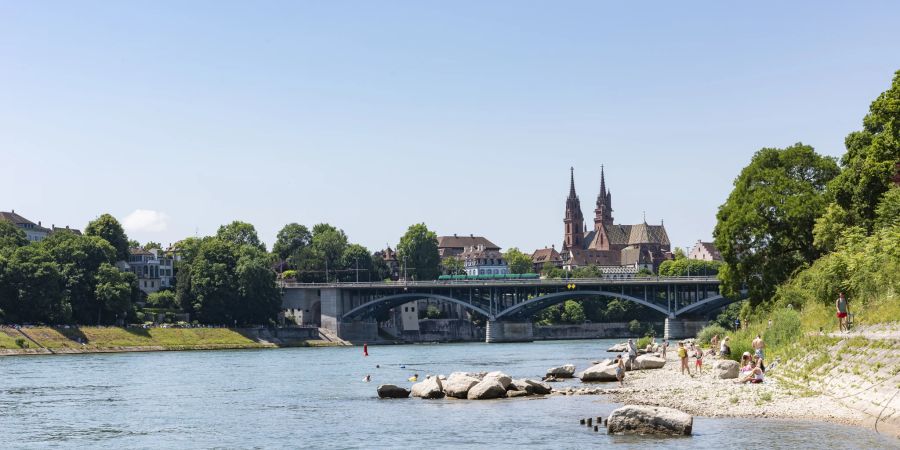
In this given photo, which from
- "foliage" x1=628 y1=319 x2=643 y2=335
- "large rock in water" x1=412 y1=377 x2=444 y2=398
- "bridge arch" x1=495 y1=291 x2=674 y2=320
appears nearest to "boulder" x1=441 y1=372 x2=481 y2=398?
"large rock in water" x1=412 y1=377 x2=444 y2=398

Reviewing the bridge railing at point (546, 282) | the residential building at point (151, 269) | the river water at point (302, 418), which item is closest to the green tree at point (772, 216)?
the river water at point (302, 418)

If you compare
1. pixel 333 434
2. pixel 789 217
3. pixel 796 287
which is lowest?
pixel 333 434

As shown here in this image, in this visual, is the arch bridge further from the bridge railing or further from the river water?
the river water

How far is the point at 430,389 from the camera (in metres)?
52.2

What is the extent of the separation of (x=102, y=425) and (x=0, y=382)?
108ft

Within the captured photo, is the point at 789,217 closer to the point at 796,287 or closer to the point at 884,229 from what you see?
the point at 796,287

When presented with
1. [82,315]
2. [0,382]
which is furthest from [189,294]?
[0,382]

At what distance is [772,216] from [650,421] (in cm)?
4066

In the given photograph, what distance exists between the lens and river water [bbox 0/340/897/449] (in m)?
35.0

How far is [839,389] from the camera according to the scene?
3759cm

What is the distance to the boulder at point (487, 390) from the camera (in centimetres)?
4988

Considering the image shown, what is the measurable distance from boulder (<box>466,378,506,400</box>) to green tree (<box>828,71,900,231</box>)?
2190 centimetres

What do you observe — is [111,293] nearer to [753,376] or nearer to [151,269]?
[151,269]

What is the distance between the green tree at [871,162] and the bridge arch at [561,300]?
7387 centimetres
